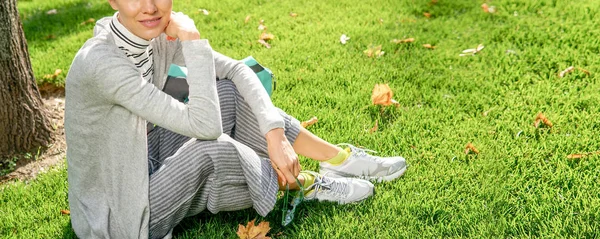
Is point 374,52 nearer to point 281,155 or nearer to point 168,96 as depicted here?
point 281,155

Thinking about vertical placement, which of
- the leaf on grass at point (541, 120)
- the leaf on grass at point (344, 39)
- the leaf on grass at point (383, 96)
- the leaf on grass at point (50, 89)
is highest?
the leaf on grass at point (541, 120)

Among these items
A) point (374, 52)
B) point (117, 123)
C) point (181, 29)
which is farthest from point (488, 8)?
point (117, 123)

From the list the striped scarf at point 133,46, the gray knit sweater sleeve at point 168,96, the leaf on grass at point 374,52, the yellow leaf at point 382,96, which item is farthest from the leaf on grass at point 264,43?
the gray knit sweater sleeve at point 168,96

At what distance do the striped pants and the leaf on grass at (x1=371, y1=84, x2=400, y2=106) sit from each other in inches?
44.4

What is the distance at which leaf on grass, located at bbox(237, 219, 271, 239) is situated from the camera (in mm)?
2652

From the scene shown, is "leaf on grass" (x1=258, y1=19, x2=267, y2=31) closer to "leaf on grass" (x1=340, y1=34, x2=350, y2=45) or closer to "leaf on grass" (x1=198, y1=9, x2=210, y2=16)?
"leaf on grass" (x1=198, y1=9, x2=210, y2=16)

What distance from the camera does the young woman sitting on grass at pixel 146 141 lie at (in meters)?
2.26

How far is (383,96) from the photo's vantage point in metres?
3.71

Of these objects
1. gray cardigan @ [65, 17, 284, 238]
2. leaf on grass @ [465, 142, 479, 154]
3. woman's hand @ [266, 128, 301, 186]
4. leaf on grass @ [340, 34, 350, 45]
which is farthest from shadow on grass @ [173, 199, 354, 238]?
leaf on grass @ [340, 34, 350, 45]

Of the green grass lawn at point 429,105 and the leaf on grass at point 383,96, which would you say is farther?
the leaf on grass at point 383,96

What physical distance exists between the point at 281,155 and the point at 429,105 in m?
1.44

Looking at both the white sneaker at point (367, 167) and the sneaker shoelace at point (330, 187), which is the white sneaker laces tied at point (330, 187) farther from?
the white sneaker at point (367, 167)

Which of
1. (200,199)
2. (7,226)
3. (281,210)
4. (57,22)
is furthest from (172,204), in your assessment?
(57,22)

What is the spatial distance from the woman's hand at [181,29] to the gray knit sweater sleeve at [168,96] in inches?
1.4
